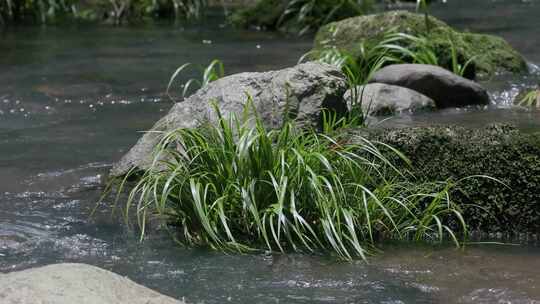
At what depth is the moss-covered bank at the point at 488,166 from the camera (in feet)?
17.8

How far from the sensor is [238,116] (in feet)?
20.1

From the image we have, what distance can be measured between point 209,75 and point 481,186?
2904 millimetres

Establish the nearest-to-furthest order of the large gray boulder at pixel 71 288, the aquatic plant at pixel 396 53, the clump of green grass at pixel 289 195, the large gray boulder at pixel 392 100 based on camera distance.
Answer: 1. the large gray boulder at pixel 71 288
2. the clump of green grass at pixel 289 195
3. the large gray boulder at pixel 392 100
4. the aquatic plant at pixel 396 53

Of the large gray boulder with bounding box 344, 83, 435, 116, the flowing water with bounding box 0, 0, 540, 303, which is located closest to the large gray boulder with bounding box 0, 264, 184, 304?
the flowing water with bounding box 0, 0, 540, 303

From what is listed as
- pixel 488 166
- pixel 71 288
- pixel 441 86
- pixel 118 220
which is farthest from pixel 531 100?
pixel 71 288

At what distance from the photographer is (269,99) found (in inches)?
241

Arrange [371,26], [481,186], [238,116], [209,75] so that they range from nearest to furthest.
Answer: [481,186] → [238,116] → [209,75] → [371,26]

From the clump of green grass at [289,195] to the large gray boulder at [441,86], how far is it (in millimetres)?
2994

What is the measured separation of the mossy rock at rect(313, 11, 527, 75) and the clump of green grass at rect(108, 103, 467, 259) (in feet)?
13.4

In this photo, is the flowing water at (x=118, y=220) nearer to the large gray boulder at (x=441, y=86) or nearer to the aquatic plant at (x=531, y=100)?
the aquatic plant at (x=531, y=100)


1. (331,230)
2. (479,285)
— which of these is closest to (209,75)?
(331,230)

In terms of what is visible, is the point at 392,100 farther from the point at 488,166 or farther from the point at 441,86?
the point at 488,166

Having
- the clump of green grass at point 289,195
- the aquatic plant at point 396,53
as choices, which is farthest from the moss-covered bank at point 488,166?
the aquatic plant at point 396,53

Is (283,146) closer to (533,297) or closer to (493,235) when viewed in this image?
(493,235)
